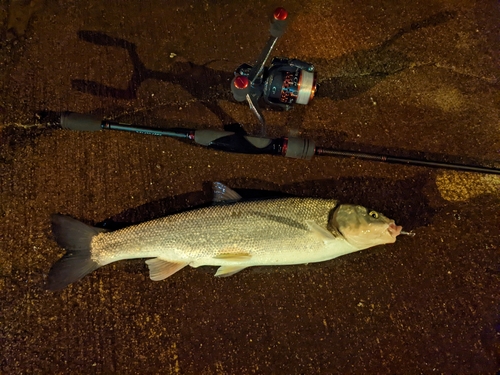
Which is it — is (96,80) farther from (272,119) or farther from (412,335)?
(412,335)

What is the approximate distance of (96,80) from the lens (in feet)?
10.5

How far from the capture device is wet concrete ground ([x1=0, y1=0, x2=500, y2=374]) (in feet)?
8.70

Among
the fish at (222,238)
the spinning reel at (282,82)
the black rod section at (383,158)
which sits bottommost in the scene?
the fish at (222,238)

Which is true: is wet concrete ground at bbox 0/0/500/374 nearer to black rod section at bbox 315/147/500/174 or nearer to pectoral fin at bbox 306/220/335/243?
black rod section at bbox 315/147/500/174

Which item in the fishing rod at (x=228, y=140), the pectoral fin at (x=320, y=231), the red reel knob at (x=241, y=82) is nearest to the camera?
the red reel knob at (x=241, y=82)

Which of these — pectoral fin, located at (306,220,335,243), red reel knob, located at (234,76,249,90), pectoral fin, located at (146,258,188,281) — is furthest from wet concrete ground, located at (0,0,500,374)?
red reel knob, located at (234,76,249,90)

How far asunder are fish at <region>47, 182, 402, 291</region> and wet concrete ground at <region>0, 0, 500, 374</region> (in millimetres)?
194

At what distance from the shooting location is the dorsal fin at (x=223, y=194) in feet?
9.10

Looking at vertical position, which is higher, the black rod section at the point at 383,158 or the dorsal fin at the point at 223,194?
the black rod section at the point at 383,158

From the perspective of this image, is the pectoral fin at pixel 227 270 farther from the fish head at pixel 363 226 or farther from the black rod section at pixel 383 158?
the black rod section at pixel 383 158

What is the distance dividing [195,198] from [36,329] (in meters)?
1.56

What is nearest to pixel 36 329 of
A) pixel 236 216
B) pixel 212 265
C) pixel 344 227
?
pixel 212 265

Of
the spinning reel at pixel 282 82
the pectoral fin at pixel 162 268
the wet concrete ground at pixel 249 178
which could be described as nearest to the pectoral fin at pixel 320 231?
the wet concrete ground at pixel 249 178

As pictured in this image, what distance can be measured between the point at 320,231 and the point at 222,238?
0.75 m
